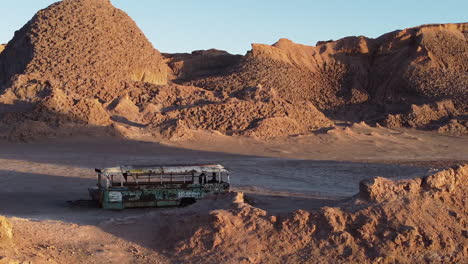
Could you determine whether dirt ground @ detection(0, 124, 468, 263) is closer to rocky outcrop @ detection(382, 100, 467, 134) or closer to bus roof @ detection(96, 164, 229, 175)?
bus roof @ detection(96, 164, 229, 175)

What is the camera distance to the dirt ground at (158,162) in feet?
21.4

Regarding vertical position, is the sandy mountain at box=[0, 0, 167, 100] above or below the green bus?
above

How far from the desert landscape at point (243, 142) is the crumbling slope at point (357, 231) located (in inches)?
0.7

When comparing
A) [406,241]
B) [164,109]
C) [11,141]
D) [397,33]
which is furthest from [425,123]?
[406,241]

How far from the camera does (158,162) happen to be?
678 inches

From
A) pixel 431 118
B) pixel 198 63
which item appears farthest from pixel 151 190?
pixel 198 63

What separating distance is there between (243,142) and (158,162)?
240 inches

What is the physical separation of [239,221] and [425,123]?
2715 centimetres

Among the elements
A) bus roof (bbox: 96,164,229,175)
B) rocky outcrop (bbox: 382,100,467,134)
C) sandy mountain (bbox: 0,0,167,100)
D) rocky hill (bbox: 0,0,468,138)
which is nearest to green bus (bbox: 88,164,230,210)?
bus roof (bbox: 96,164,229,175)

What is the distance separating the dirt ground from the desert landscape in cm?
5

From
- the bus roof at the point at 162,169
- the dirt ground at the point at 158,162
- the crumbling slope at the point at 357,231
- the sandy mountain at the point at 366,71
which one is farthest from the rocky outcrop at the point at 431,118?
the crumbling slope at the point at 357,231

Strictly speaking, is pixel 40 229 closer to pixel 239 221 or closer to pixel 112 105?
pixel 239 221

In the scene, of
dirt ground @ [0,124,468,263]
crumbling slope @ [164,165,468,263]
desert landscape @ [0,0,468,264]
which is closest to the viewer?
crumbling slope @ [164,165,468,263]

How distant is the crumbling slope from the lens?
241 inches
